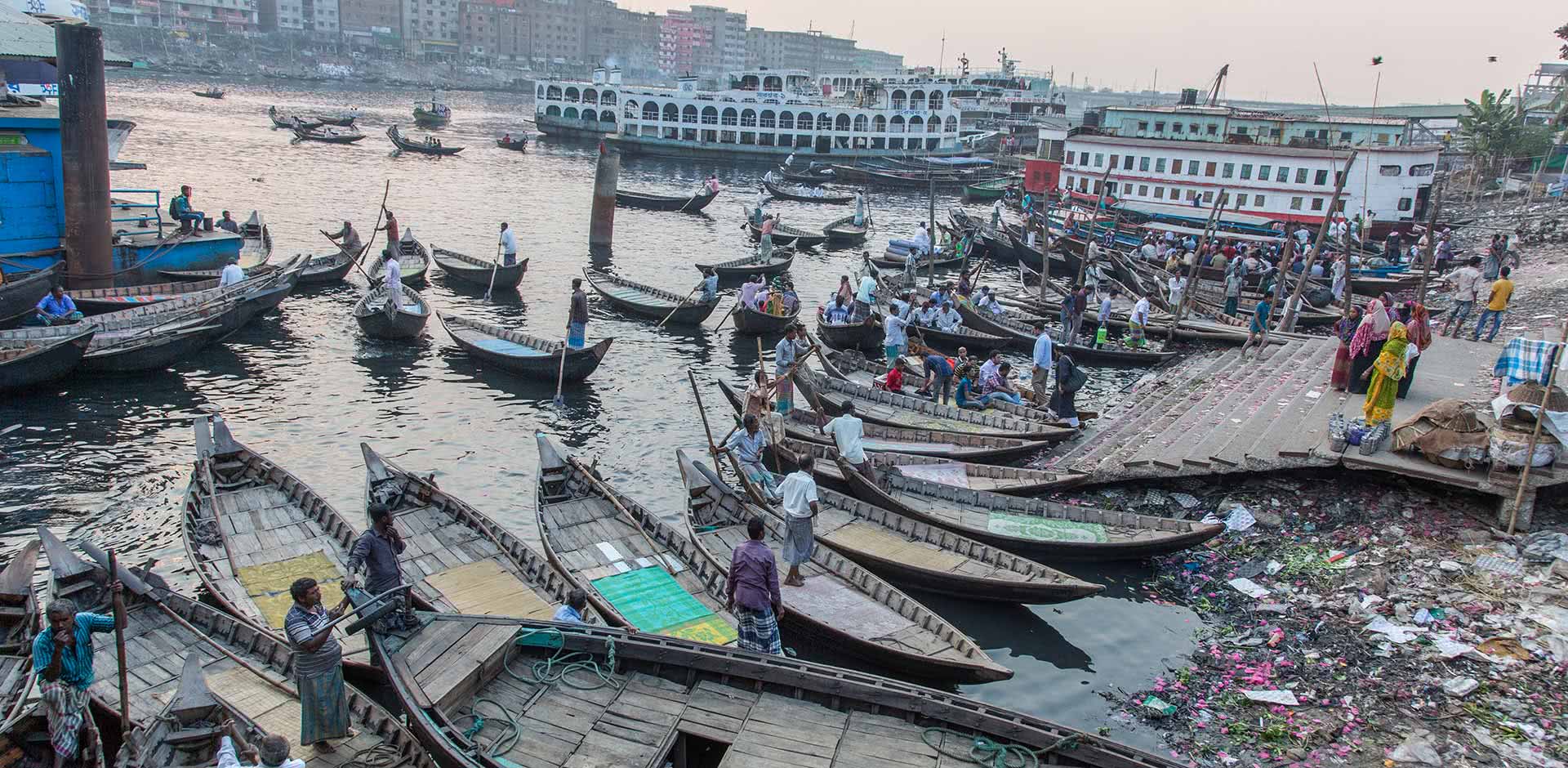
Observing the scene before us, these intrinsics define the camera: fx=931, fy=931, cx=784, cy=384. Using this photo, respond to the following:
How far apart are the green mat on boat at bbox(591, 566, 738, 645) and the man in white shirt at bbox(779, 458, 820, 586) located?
1234 mm

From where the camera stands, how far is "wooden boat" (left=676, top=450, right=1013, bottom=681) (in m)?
10.6

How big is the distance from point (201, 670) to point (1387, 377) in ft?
53.8

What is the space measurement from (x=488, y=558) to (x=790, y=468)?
602 cm

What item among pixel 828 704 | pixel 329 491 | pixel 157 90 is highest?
pixel 157 90

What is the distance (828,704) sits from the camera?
30.1 feet

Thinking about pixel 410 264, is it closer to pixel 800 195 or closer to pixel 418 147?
pixel 800 195

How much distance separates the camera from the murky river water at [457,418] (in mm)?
13242

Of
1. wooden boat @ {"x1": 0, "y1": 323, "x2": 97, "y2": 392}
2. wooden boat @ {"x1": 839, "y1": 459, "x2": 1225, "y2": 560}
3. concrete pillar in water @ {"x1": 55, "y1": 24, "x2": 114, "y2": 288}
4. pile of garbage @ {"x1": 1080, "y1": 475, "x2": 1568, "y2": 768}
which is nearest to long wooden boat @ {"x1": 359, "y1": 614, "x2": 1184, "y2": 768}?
pile of garbage @ {"x1": 1080, "y1": 475, "x2": 1568, "y2": 768}

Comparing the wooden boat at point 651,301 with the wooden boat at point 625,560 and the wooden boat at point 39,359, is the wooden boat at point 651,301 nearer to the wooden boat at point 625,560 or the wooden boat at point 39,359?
the wooden boat at point 39,359

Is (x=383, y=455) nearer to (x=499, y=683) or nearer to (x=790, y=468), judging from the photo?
(x=790, y=468)

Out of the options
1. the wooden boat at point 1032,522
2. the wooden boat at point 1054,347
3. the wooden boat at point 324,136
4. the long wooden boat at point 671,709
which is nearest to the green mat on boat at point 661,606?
the long wooden boat at point 671,709

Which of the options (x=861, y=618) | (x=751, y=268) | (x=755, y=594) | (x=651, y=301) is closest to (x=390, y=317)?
(x=651, y=301)

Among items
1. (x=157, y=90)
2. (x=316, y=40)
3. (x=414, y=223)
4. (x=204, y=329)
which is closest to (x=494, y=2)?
(x=316, y=40)

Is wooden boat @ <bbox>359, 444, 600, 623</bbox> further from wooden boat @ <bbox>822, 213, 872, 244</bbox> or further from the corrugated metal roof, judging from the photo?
wooden boat @ <bbox>822, 213, 872, 244</bbox>
